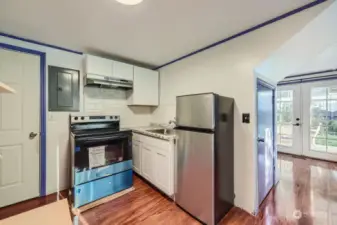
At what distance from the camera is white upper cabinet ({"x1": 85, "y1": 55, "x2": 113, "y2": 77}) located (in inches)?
103

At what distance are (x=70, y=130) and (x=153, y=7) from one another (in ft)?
7.17

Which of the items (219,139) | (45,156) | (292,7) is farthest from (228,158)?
(45,156)

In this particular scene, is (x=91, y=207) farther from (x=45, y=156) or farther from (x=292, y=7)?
(x=292, y=7)

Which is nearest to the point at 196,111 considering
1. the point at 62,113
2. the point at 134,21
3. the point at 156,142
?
the point at 156,142

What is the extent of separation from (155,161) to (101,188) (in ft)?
2.75

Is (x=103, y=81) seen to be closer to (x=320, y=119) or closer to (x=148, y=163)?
(x=148, y=163)

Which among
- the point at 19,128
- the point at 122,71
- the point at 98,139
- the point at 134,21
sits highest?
the point at 134,21

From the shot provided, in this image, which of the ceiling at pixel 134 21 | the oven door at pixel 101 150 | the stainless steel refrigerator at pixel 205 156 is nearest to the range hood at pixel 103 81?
the ceiling at pixel 134 21

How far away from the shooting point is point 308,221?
1890 millimetres

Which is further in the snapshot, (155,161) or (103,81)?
(103,81)

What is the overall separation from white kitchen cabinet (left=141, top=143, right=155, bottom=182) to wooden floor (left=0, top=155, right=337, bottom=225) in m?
0.19

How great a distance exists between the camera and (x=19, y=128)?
2266 millimetres

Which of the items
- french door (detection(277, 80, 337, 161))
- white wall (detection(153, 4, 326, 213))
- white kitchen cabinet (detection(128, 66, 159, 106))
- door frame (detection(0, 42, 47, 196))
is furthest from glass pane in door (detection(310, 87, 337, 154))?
door frame (detection(0, 42, 47, 196))

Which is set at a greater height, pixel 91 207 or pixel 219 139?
pixel 219 139
